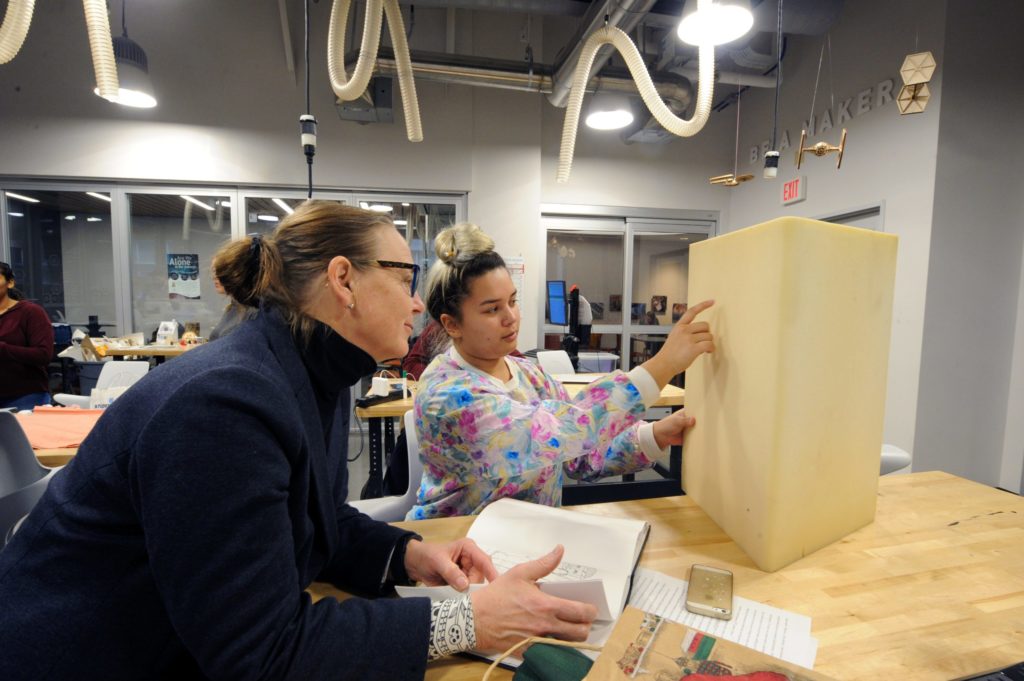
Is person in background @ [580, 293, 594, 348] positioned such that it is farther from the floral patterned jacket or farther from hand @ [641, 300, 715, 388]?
hand @ [641, 300, 715, 388]

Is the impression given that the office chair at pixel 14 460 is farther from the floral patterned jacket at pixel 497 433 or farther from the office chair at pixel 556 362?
the office chair at pixel 556 362

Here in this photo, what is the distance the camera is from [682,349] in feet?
3.19

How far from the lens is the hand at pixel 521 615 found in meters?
0.64

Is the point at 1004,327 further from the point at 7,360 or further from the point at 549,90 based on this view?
the point at 7,360

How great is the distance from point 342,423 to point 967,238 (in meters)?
3.61

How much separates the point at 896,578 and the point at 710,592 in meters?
0.32

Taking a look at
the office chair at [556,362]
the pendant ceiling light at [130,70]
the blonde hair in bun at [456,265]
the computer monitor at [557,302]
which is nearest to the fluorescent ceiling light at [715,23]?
the blonde hair in bun at [456,265]

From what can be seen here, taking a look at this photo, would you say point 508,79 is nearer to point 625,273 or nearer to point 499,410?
point 625,273

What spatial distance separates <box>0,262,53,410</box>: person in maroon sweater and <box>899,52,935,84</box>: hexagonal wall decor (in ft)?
14.3

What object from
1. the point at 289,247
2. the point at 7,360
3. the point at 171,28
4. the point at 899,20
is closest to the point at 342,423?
the point at 289,247

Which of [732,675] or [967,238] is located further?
[967,238]

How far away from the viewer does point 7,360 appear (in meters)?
2.95

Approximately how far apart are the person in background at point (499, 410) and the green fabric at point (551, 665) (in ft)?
1.47

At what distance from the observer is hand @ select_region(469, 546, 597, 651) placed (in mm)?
635
